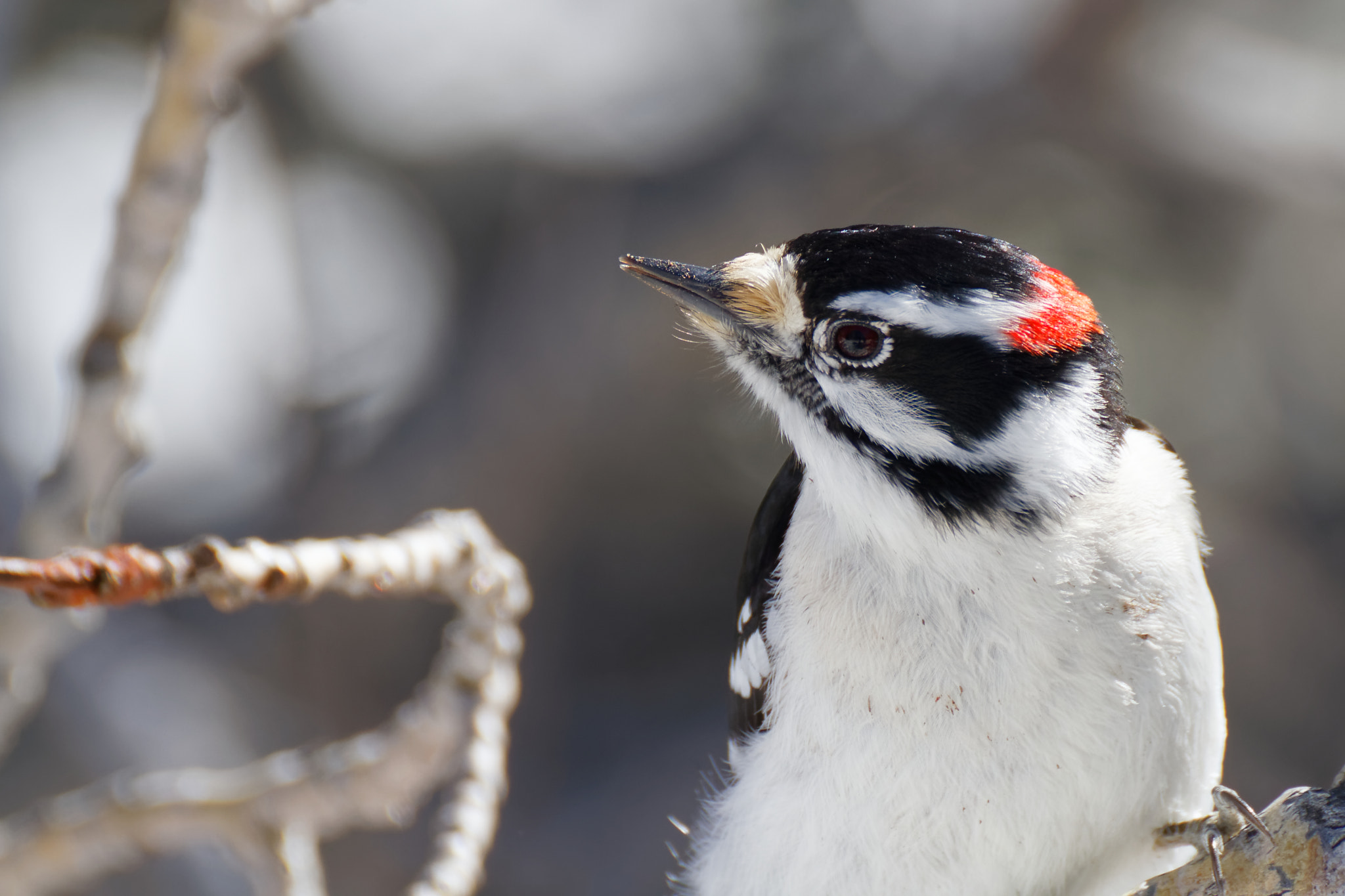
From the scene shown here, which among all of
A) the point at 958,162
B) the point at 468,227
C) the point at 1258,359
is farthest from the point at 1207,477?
the point at 468,227

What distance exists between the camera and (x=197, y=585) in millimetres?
1282

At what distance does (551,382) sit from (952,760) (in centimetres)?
412

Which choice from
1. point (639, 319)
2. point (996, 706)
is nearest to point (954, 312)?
point (996, 706)

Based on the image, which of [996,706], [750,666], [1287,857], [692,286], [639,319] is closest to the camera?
[1287,857]

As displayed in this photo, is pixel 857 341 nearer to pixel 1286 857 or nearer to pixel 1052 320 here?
pixel 1052 320

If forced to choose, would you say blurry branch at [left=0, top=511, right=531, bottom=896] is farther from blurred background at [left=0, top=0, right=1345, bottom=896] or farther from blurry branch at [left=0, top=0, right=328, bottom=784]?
blurred background at [left=0, top=0, right=1345, bottom=896]

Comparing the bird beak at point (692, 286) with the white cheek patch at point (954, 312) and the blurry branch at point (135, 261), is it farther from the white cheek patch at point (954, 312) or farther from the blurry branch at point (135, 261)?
the blurry branch at point (135, 261)

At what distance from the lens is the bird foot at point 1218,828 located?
1.80 metres

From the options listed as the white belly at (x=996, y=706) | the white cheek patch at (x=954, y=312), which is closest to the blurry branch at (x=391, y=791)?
Answer: the white belly at (x=996, y=706)

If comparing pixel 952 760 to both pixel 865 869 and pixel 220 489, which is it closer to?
pixel 865 869

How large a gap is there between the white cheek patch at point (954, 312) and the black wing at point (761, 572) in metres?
0.54

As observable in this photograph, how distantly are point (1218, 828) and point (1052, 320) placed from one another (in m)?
0.99

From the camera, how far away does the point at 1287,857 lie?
1.72 m

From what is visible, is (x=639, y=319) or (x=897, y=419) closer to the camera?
(x=897, y=419)
